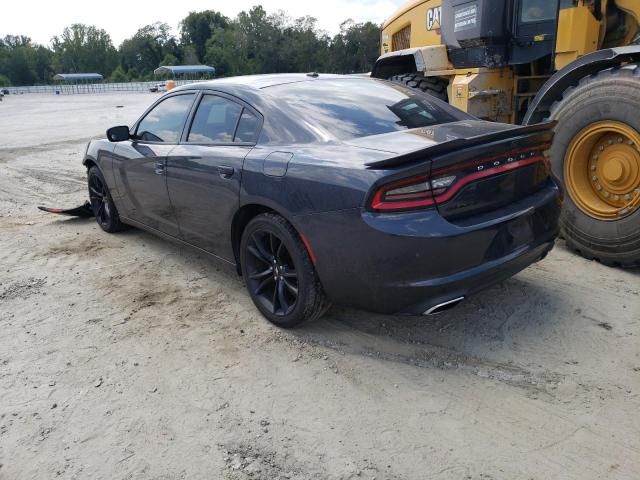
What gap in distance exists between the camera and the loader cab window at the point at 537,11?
538 centimetres

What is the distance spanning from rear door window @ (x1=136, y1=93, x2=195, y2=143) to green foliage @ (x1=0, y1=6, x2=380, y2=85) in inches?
2632

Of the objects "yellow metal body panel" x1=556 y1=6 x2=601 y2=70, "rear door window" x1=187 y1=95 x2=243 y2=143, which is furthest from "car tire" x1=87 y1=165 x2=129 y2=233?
"yellow metal body panel" x1=556 y1=6 x2=601 y2=70

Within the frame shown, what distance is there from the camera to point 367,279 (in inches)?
113

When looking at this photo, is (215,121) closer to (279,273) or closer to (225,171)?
(225,171)

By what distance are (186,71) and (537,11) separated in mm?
89837

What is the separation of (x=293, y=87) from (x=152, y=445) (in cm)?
250

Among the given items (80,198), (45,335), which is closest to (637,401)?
(45,335)

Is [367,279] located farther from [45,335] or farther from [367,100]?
[45,335]

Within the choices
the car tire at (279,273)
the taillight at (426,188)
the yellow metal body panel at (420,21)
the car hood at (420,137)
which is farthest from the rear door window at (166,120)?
the yellow metal body panel at (420,21)

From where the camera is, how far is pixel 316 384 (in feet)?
9.57

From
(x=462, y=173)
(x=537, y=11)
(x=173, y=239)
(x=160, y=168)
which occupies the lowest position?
(x=173, y=239)

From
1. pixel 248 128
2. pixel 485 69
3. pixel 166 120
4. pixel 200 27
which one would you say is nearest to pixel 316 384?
pixel 248 128

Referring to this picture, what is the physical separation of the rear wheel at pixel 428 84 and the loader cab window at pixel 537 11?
148 centimetres

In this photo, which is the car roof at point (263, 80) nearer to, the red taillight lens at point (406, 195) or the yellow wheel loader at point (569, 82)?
the red taillight lens at point (406, 195)
